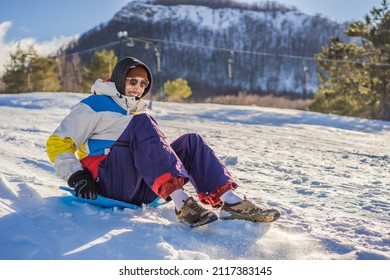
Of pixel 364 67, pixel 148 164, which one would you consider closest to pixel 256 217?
pixel 148 164

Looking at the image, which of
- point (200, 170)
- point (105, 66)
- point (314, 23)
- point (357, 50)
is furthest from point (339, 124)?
point (314, 23)

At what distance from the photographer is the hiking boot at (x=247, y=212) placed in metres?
1.83

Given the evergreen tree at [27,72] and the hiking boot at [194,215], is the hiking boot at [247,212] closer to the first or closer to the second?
the hiking boot at [194,215]

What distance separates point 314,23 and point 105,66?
3488 inches

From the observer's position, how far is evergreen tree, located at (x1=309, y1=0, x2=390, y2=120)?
15.1 m

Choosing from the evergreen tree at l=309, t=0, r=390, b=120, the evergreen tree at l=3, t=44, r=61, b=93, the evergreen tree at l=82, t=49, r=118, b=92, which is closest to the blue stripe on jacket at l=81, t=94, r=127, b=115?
the evergreen tree at l=309, t=0, r=390, b=120

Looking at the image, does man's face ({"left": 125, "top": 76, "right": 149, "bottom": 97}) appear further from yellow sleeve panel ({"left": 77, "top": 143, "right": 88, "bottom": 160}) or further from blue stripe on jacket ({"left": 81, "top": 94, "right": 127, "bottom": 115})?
yellow sleeve panel ({"left": 77, "top": 143, "right": 88, "bottom": 160})

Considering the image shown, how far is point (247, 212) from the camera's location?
183 centimetres

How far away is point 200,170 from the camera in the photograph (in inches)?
76.4

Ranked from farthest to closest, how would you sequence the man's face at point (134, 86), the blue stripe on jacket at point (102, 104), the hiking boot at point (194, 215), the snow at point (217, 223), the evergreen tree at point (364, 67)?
the evergreen tree at point (364, 67) < the man's face at point (134, 86) < the blue stripe on jacket at point (102, 104) < the hiking boot at point (194, 215) < the snow at point (217, 223)

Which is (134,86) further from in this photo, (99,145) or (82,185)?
(82,185)

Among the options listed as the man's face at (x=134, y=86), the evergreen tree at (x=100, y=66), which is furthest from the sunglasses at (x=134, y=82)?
the evergreen tree at (x=100, y=66)

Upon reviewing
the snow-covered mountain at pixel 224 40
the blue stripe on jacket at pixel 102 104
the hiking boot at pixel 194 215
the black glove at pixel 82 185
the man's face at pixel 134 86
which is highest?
the snow-covered mountain at pixel 224 40
